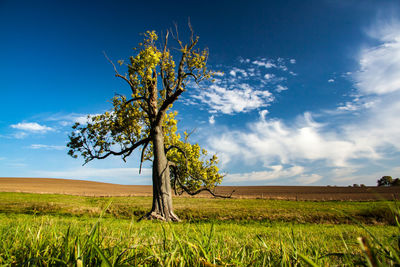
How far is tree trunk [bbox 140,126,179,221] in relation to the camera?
15898 millimetres

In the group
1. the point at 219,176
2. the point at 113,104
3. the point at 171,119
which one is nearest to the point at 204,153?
the point at 219,176

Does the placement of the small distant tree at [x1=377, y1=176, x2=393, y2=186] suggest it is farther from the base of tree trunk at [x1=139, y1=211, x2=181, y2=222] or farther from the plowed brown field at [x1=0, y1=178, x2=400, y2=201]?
the base of tree trunk at [x1=139, y1=211, x2=181, y2=222]

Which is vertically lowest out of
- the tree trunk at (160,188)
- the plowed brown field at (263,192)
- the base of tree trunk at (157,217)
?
the plowed brown field at (263,192)

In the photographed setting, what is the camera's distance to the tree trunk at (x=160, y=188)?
15.9 meters

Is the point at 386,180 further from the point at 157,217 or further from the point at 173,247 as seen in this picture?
the point at 173,247

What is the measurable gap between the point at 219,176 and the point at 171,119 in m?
6.91

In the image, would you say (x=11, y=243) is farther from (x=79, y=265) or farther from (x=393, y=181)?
(x=393, y=181)

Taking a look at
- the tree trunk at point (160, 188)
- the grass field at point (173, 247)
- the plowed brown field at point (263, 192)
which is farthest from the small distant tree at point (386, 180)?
the grass field at point (173, 247)

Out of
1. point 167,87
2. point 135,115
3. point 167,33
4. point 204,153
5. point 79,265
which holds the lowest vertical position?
point 79,265

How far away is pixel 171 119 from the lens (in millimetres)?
20906

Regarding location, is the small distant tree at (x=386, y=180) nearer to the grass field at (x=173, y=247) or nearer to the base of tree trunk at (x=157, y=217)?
the base of tree trunk at (x=157, y=217)

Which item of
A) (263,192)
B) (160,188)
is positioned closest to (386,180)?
(263,192)

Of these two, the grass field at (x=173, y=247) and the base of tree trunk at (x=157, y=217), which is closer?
the grass field at (x=173, y=247)

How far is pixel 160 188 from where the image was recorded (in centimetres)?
1623
